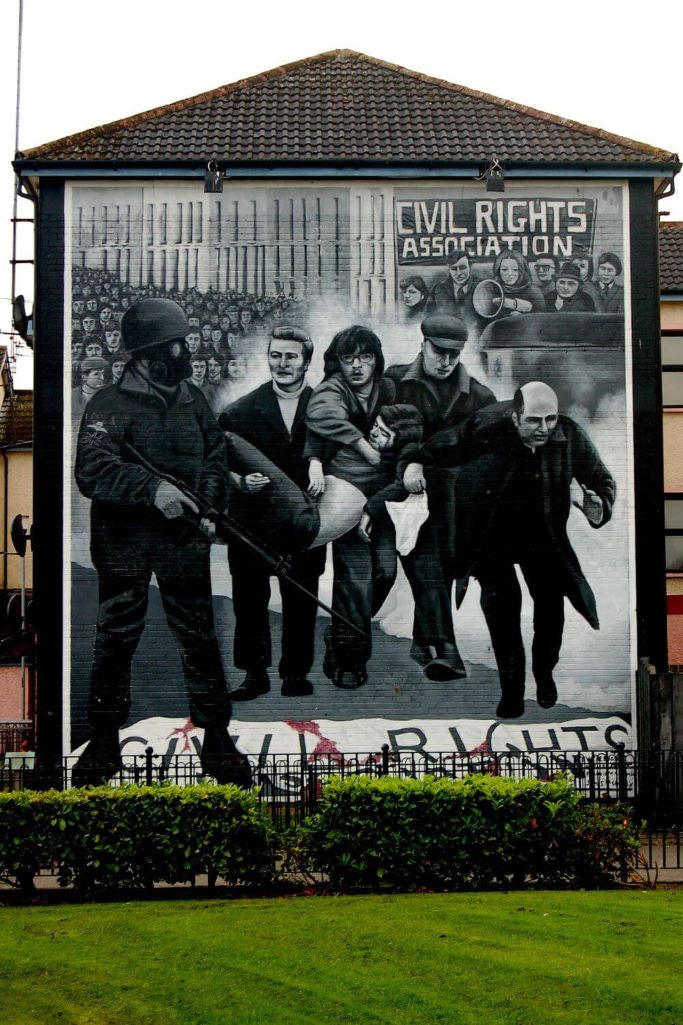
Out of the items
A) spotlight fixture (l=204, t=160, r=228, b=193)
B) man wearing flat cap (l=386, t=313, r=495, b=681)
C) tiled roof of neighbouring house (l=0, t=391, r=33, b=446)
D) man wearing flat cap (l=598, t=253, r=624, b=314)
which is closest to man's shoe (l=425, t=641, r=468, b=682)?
man wearing flat cap (l=386, t=313, r=495, b=681)

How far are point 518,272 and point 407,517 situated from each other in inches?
178

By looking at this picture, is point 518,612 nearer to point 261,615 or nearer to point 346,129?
point 261,615

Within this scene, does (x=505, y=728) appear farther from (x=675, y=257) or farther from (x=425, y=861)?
(x=675, y=257)

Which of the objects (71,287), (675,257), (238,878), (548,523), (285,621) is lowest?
(238,878)

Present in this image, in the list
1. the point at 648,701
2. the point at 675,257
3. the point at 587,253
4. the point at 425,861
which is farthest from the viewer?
the point at 675,257

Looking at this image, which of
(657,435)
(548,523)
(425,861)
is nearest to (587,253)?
(657,435)

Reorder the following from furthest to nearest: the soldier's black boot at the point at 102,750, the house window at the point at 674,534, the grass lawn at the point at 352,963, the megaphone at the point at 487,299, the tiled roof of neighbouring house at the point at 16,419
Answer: the tiled roof of neighbouring house at the point at 16,419
the house window at the point at 674,534
the megaphone at the point at 487,299
the soldier's black boot at the point at 102,750
the grass lawn at the point at 352,963

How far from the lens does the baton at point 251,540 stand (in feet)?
67.1

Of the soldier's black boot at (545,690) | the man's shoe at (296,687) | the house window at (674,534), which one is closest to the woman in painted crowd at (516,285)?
the soldier's black boot at (545,690)

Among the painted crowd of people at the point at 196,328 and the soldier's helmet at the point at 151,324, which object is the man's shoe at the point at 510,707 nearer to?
the painted crowd of people at the point at 196,328

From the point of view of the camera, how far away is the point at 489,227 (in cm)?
2105

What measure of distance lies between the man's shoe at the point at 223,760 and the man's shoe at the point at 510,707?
4144 millimetres

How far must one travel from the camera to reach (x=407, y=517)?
811 inches

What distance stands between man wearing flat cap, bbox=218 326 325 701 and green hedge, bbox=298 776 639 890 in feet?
21.2
